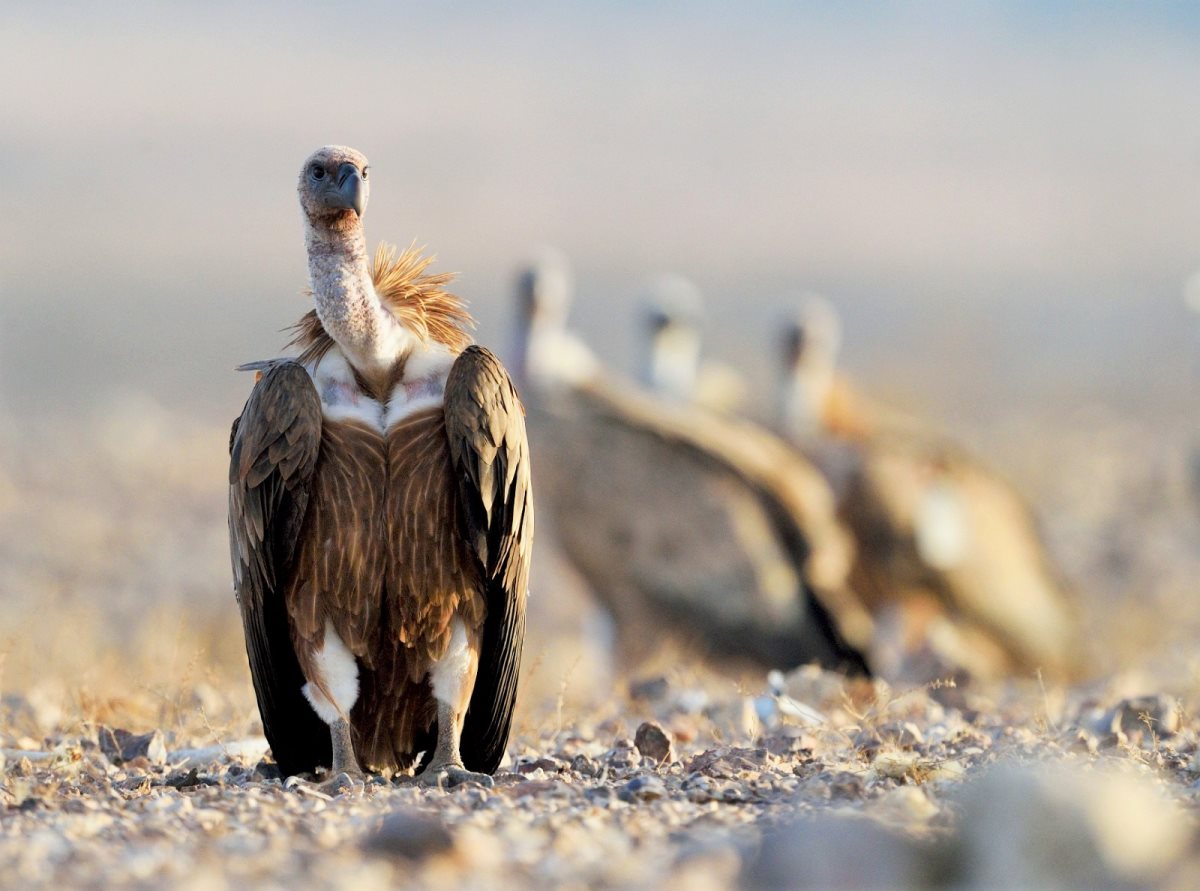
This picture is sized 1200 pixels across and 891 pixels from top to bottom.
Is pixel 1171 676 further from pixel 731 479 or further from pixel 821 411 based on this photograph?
pixel 821 411

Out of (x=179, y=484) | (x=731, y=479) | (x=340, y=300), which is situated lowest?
(x=179, y=484)

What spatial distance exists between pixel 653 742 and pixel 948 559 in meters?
5.65

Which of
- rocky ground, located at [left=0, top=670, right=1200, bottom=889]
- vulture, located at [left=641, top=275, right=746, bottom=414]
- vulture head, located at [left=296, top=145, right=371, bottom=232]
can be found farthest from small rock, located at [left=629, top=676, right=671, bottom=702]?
vulture, located at [left=641, top=275, right=746, bottom=414]

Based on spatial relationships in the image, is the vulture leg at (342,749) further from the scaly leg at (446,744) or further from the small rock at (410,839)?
the small rock at (410,839)

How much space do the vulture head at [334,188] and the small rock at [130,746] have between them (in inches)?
59.5

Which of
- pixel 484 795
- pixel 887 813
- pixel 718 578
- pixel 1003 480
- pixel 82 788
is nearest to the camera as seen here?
pixel 887 813

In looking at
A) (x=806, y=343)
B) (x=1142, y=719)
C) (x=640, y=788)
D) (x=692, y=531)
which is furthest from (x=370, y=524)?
(x=806, y=343)

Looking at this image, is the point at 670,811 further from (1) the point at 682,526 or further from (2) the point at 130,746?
(1) the point at 682,526

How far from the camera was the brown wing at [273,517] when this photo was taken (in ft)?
15.9

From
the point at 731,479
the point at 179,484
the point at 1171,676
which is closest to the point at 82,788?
the point at 1171,676

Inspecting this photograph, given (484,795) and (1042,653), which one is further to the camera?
(1042,653)

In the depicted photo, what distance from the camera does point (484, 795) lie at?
172 inches

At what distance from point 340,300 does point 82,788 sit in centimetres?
138

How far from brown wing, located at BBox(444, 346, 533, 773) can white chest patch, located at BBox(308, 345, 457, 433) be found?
0.32 feet
